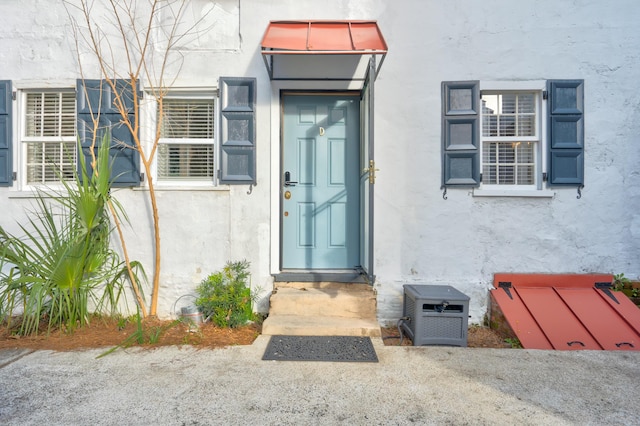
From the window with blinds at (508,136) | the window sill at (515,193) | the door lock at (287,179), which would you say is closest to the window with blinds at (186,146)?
the door lock at (287,179)

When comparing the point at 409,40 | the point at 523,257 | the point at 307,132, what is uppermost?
the point at 409,40

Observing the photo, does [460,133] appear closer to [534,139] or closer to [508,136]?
[508,136]

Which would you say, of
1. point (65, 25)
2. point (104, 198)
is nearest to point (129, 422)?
point (104, 198)

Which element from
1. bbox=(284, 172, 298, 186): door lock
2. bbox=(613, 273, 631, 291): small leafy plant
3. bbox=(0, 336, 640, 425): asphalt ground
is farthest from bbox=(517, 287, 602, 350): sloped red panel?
bbox=(284, 172, 298, 186): door lock

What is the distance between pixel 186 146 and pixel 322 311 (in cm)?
267

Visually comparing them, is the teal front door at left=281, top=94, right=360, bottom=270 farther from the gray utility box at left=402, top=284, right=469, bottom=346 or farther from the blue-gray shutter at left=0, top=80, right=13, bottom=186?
the blue-gray shutter at left=0, top=80, right=13, bottom=186

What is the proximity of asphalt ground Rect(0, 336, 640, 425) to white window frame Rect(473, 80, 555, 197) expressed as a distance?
1820mm

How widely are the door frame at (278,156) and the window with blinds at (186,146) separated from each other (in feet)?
2.69

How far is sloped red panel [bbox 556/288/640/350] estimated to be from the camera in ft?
11.7

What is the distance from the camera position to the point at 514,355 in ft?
10.8

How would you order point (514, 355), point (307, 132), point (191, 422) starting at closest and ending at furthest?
point (191, 422) → point (514, 355) → point (307, 132)

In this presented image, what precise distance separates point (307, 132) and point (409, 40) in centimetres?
166

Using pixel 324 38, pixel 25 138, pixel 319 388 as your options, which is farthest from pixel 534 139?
pixel 25 138

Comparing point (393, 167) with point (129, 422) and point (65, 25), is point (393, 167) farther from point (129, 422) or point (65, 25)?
point (65, 25)
